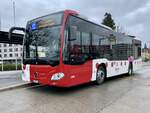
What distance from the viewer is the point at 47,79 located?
23.3 feet

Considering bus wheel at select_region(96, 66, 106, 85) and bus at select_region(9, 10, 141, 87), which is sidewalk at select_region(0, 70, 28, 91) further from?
bus wheel at select_region(96, 66, 106, 85)

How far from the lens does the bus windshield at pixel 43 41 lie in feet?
23.2

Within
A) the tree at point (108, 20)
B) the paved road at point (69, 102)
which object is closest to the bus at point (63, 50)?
the paved road at point (69, 102)

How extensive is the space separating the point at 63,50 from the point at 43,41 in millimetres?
1085

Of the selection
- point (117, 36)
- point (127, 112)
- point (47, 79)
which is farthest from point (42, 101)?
point (117, 36)

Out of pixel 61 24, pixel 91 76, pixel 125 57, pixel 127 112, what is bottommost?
pixel 127 112

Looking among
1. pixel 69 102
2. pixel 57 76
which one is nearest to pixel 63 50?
pixel 57 76

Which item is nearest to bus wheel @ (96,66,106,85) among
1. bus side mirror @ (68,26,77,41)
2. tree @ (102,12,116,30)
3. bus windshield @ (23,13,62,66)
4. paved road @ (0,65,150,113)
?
paved road @ (0,65,150,113)

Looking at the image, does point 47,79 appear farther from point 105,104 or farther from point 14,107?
point 105,104

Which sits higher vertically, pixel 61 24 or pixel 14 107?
pixel 61 24

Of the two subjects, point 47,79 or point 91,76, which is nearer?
point 47,79

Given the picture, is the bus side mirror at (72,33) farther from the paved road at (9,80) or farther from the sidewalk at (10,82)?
the paved road at (9,80)

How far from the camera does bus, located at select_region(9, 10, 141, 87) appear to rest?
7.00 m

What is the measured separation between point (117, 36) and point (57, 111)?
843 centimetres
